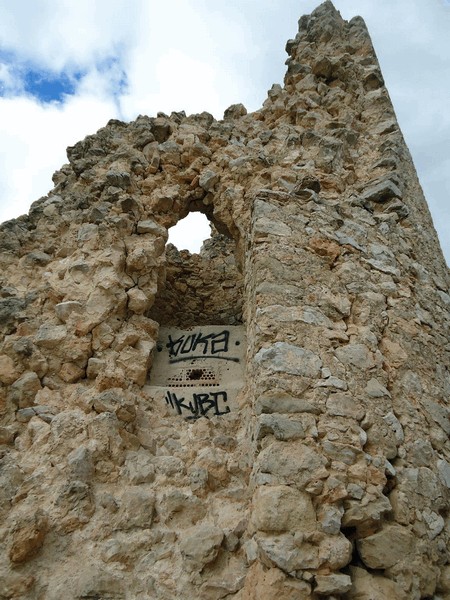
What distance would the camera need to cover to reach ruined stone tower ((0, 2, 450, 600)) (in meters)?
2.23

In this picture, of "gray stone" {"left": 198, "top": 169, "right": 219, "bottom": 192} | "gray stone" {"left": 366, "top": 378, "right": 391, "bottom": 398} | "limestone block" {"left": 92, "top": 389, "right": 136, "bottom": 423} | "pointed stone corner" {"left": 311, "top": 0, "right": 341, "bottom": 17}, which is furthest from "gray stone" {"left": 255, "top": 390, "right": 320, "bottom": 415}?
"pointed stone corner" {"left": 311, "top": 0, "right": 341, "bottom": 17}

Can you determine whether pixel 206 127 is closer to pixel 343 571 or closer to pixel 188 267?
pixel 188 267

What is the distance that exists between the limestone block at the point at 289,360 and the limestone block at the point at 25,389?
1.47 m

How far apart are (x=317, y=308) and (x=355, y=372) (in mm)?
504

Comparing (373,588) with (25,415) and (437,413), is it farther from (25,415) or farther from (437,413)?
(25,415)

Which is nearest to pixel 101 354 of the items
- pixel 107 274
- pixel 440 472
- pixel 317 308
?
pixel 107 274

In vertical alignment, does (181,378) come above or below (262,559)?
above

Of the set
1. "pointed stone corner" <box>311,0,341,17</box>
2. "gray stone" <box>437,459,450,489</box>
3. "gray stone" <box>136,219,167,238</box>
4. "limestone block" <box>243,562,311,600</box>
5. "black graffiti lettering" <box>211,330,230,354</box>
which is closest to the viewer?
"limestone block" <box>243,562,311,600</box>

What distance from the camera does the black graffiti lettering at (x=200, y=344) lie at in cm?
383

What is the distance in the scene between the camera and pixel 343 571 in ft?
6.98

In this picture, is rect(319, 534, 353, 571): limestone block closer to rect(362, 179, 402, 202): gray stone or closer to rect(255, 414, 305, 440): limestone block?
rect(255, 414, 305, 440): limestone block

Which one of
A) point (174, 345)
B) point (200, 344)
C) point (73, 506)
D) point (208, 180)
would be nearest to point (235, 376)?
point (200, 344)

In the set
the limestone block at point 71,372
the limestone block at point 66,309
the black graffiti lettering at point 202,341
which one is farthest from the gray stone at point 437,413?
the limestone block at point 66,309

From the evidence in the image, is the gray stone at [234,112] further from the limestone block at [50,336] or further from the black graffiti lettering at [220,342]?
the limestone block at [50,336]
